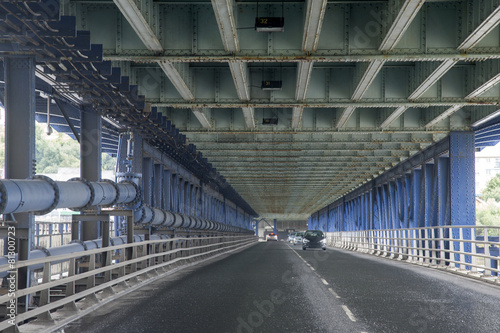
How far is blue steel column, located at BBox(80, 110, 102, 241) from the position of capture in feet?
59.2

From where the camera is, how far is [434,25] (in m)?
14.3

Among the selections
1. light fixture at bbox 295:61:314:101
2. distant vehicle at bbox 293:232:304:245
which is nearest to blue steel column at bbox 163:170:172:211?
light fixture at bbox 295:61:314:101

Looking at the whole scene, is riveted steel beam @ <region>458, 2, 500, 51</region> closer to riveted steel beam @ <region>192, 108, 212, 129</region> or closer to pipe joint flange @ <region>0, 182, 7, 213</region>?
pipe joint flange @ <region>0, 182, 7, 213</region>

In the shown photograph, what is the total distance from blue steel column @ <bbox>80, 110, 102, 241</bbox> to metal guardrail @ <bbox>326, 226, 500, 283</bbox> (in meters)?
11.3

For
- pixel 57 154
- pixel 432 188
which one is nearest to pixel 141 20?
pixel 432 188

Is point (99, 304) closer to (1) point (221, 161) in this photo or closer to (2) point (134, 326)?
(2) point (134, 326)

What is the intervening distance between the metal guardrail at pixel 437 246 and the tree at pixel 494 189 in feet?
283

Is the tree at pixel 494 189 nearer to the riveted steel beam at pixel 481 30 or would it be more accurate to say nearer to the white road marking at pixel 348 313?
the riveted steel beam at pixel 481 30

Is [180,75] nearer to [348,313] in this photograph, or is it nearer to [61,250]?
[61,250]

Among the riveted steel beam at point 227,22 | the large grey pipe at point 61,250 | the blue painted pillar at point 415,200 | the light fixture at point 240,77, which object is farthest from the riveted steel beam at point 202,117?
the blue painted pillar at point 415,200

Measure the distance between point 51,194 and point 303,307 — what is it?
5.57 meters

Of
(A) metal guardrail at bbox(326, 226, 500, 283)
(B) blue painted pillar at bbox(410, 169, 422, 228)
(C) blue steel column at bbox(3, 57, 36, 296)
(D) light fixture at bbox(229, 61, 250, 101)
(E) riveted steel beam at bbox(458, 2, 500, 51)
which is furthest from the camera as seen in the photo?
(B) blue painted pillar at bbox(410, 169, 422, 228)

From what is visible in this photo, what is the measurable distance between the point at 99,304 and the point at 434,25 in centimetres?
1004

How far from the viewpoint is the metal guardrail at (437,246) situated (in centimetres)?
1799
